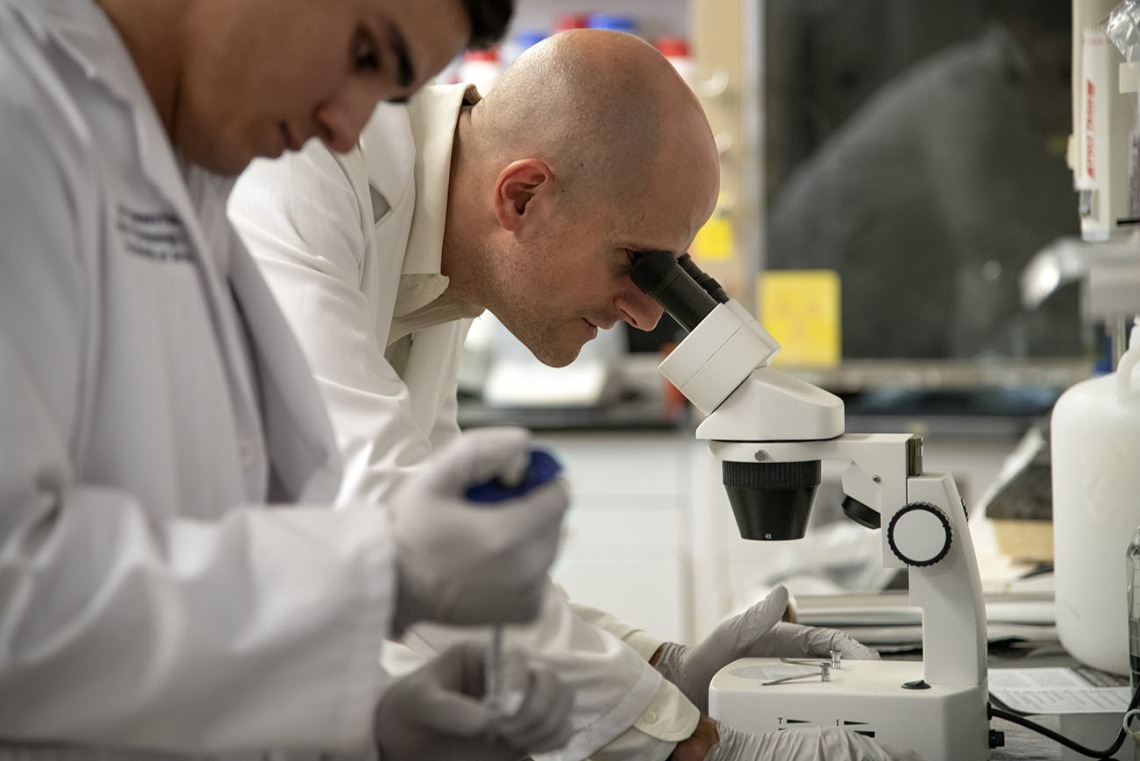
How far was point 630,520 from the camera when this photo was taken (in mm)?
3807

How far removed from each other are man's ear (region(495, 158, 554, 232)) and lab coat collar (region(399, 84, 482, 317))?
10 cm

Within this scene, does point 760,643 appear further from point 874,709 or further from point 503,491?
point 503,491

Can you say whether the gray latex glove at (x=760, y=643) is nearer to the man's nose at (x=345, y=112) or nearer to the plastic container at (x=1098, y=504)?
the plastic container at (x=1098, y=504)

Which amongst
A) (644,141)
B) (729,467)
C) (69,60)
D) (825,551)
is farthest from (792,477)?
(825,551)

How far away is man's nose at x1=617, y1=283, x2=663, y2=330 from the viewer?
1819 mm

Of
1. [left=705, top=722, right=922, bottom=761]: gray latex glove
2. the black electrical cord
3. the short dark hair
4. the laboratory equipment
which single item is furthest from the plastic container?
the short dark hair

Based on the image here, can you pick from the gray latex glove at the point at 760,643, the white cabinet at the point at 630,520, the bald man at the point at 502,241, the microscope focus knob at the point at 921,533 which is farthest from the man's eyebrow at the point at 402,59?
the white cabinet at the point at 630,520

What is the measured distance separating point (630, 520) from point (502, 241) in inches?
80.2

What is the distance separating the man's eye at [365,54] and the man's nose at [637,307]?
2.85 ft

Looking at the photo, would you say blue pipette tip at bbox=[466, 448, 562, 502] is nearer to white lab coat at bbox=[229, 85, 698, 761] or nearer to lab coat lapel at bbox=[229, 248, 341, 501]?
lab coat lapel at bbox=[229, 248, 341, 501]

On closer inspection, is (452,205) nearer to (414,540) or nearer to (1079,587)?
(1079,587)

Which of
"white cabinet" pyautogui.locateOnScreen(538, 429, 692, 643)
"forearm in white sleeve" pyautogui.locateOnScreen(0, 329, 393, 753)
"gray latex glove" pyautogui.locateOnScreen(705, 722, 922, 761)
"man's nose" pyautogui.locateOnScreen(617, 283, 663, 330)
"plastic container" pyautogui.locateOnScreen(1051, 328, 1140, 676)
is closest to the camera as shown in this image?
"forearm in white sleeve" pyautogui.locateOnScreen(0, 329, 393, 753)

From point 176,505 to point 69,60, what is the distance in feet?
1.00

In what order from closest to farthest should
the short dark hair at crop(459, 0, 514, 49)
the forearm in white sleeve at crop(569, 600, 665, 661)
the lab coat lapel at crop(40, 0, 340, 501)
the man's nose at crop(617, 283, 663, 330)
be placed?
1. the lab coat lapel at crop(40, 0, 340, 501)
2. the short dark hair at crop(459, 0, 514, 49)
3. the forearm in white sleeve at crop(569, 600, 665, 661)
4. the man's nose at crop(617, 283, 663, 330)
